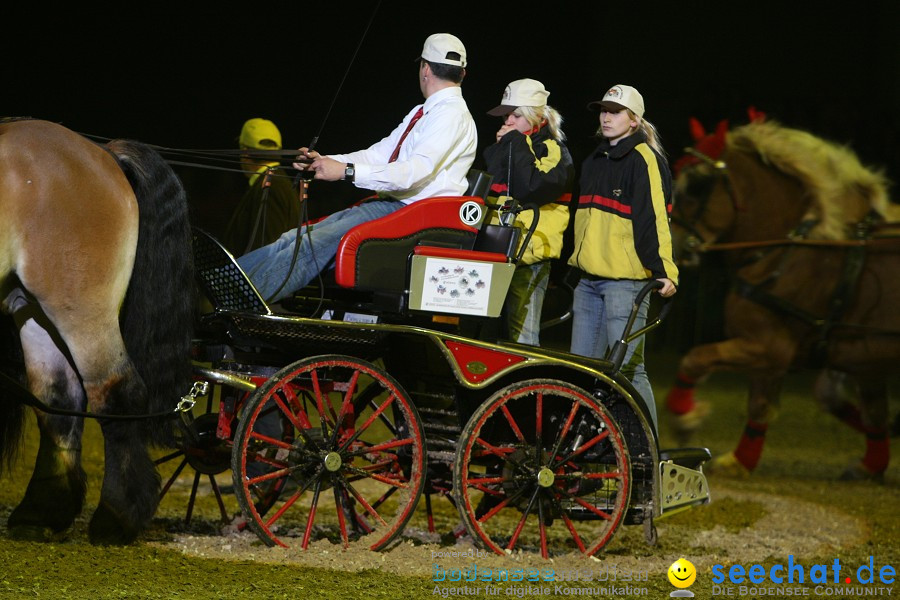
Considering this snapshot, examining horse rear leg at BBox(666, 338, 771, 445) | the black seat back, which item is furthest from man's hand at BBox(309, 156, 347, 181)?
horse rear leg at BBox(666, 338, 771, 445)

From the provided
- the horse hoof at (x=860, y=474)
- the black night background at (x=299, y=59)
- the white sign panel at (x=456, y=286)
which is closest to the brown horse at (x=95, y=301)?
the white sign panel at (x=456, y=286)

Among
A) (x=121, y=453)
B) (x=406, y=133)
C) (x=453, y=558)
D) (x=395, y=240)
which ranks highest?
(x=406, y=133)

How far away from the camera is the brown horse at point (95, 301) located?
3.22m

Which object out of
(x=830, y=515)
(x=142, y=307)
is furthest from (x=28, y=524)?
(x=830, y=515)

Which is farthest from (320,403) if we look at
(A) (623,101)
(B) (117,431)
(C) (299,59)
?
(C) (299,59)

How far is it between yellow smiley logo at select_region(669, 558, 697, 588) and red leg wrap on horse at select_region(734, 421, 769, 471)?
3011 millimetres

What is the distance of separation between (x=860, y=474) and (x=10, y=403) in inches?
192

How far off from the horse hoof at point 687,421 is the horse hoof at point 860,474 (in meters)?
1.07

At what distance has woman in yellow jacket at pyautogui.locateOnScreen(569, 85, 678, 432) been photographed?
4.02 metres

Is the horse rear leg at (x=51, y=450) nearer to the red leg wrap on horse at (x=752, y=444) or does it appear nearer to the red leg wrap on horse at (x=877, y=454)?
the red leg wrap on horse at (x=752, y=444)

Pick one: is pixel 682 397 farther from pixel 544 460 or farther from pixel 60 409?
pixel 60 409

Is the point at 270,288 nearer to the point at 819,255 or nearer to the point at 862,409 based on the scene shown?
the point at 819,255

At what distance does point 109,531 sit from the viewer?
3.38 m

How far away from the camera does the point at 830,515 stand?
518cm
